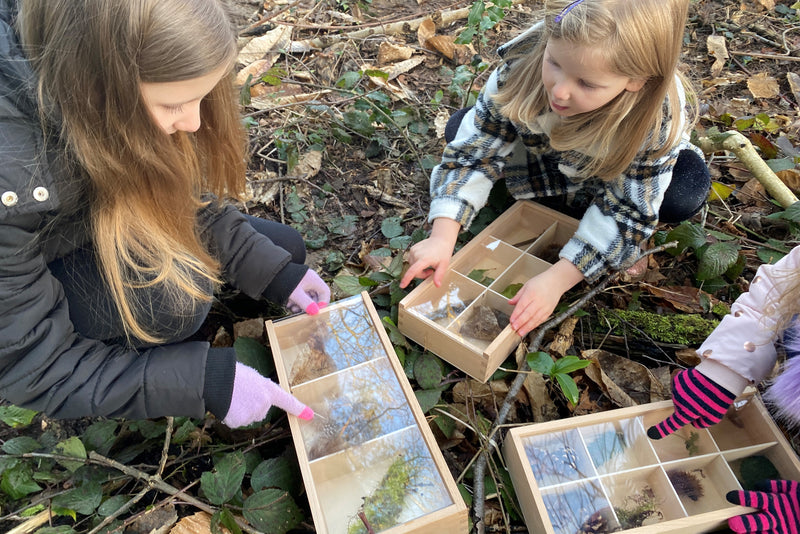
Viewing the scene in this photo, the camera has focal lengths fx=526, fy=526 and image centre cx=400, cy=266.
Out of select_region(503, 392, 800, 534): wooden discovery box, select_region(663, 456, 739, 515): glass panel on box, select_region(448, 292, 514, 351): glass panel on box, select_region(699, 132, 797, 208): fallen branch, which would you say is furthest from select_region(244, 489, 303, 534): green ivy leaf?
select_region(699, 132, 797, 208): fallen branch

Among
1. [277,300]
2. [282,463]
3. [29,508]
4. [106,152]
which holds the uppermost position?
[106,152]

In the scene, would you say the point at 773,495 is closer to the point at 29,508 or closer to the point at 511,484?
the point at 511,484

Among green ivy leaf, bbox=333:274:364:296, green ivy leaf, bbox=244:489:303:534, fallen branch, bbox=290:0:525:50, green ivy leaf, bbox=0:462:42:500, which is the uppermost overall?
fallen branch, bbox=290:0:525:50

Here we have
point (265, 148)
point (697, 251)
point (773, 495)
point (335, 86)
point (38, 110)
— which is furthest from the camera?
point (335, 86)

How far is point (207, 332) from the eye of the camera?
6.13ft

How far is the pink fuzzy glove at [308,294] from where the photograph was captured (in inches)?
68.5

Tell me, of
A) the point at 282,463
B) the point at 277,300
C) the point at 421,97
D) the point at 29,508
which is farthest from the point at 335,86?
the point at 29,508

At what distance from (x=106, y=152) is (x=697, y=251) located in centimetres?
198

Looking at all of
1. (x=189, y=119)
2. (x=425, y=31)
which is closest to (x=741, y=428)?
(x=189, y=119)

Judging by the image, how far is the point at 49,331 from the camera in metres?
1.26

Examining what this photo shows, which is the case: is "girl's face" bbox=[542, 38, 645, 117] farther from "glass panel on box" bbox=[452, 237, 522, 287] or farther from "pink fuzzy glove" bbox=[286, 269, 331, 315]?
"pink fuzzy glove" bbox=[286, 269, 331, 315]

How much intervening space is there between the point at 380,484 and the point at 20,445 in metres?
1.04

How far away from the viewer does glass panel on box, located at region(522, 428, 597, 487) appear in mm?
1438

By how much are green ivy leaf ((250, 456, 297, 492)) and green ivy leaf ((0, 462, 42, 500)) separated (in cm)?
62
